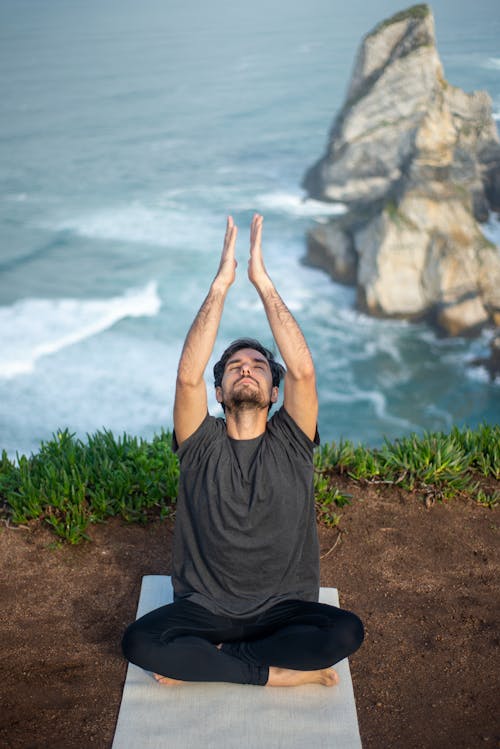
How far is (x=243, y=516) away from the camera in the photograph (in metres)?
2.87

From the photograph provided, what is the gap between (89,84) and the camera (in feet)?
138

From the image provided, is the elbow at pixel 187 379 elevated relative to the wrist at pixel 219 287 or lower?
lower

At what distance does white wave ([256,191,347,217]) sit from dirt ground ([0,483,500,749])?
32.0m

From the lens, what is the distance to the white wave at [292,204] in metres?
35.8

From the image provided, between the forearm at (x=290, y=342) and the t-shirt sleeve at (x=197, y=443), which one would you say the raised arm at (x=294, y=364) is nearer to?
the forearm at (x=290, y=342)

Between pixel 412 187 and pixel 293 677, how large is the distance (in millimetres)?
29430

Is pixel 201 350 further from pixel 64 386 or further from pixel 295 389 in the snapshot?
pixel 64 386

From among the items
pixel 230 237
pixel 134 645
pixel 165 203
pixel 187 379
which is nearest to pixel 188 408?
pixel 187 379

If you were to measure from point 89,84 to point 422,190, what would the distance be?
68.8 feet

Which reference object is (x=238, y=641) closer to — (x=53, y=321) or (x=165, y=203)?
(x=53, y=321)

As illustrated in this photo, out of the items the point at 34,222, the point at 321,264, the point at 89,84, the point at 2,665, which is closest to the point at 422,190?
the point at 321,264

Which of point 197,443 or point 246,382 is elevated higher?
point 246,382

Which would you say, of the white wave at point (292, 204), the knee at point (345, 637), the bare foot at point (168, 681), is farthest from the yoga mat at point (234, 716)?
the white wave at point (292, 204)

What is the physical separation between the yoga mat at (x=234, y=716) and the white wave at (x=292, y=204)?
33.2 m
